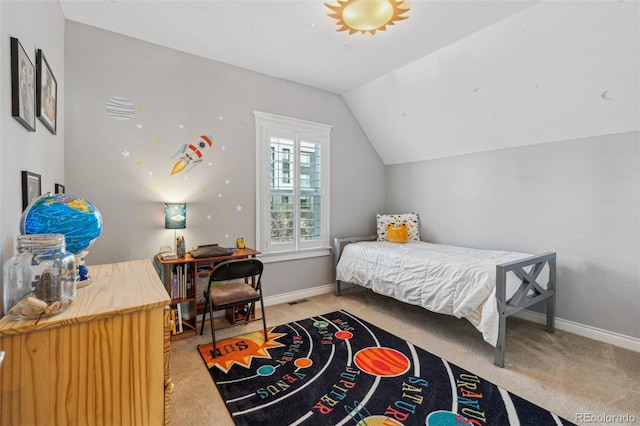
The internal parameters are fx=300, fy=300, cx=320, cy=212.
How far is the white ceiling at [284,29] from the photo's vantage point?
7.23ft

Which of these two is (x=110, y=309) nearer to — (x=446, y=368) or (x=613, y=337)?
(x=446, y=368)

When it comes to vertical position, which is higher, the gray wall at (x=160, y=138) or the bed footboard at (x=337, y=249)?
the gray wall at (x=160, y=138)

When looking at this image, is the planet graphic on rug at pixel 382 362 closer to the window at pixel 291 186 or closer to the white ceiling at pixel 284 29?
the window at pixel 291 186

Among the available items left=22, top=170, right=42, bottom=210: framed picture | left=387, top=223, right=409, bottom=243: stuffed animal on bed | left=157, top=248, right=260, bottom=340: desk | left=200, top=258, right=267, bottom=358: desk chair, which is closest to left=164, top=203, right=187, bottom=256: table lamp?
left=157, top=248, right=260, bottom=340: desk

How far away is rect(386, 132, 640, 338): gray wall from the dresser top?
334 cm

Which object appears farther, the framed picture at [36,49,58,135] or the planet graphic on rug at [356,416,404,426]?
the planet graphic on rug at [356,416,404,426]

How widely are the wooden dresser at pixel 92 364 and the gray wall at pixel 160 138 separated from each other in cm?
179

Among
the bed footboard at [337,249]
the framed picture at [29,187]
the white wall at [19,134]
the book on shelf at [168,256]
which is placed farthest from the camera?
the bed footboard at [337,249]

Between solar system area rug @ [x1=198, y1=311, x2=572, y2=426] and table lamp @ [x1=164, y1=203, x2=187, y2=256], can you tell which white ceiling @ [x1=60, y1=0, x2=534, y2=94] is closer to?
table lamp @ [x1=164, y1=203, x2=187, y2=256]

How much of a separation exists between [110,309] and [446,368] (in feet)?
6.95

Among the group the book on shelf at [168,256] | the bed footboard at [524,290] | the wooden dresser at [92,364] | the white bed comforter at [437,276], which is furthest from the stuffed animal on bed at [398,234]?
the wooden dresser at [92,364]

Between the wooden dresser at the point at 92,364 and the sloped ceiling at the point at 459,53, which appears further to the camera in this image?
the sloped ceiling at the point at 459,53

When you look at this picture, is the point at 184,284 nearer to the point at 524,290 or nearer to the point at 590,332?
the point at 524,290

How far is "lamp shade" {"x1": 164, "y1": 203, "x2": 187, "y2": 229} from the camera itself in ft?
8.72
